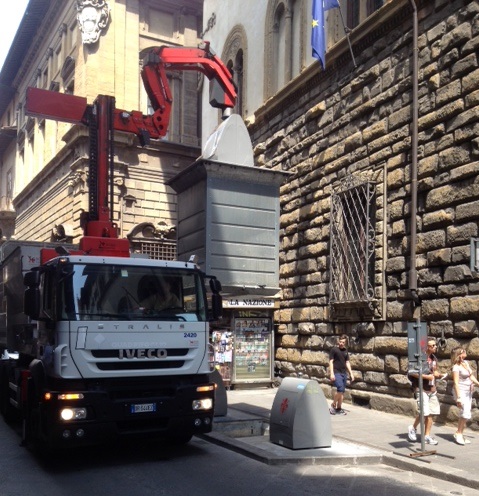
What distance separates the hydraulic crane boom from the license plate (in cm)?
257

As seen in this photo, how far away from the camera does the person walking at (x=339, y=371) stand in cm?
1296

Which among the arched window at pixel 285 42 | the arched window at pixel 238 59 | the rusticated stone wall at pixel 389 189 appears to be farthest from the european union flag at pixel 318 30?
the arched window at pixel 238 59

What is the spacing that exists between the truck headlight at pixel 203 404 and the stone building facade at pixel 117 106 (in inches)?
Result: 705

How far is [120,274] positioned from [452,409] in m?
6.02

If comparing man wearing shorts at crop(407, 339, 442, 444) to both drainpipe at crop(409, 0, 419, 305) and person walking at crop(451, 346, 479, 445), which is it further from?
drainpipe at crop(409, 0, 419, 305)

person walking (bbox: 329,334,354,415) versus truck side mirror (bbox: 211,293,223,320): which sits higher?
truck side mirror (bbox: 211,293,223,320)

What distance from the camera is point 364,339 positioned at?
45.7 ft

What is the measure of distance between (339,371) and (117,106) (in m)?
18.0

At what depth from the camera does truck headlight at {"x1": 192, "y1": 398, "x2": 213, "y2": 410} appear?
914cm

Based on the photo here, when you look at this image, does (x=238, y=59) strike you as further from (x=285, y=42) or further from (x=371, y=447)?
(x=371, y=447)

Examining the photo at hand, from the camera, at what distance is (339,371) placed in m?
13.1

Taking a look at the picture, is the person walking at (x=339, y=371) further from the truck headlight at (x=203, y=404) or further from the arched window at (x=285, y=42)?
the arched window at (x=285, y=42)

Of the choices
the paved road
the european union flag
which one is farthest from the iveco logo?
the european union flag

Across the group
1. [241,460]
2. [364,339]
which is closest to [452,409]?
[364,339]
